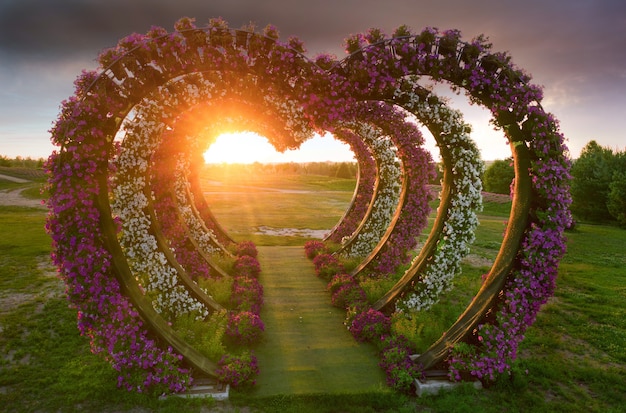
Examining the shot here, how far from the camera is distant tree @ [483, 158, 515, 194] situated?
50000 millimetres

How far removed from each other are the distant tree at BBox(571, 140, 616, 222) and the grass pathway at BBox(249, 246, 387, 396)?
35381 mm

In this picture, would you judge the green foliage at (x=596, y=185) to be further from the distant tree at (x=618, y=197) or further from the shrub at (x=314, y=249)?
the shrub at (x=314, y=249)

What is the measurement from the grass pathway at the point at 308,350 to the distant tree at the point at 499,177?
1754 inches

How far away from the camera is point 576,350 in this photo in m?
9.18

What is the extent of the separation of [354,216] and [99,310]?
13598mm

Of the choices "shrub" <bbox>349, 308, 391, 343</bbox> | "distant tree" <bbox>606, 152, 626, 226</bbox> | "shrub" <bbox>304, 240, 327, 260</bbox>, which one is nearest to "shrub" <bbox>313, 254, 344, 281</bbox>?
"shrub" <bbox>304, 240, 327, 260</bbox>

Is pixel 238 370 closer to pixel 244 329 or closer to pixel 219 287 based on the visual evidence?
pixel 244 329

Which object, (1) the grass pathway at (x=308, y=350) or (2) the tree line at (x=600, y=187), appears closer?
(1) the grass pathway at (x=308, y=350)

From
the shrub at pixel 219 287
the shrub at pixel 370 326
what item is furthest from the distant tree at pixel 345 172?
the shrub at pixel 370 326

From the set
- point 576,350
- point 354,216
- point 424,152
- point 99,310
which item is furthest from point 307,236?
point 99,310

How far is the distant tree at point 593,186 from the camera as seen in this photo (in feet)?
118

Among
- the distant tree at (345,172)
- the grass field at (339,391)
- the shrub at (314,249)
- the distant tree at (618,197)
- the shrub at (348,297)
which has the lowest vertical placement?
the grass field at (339,391)

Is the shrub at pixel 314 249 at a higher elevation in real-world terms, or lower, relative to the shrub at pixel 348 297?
higher

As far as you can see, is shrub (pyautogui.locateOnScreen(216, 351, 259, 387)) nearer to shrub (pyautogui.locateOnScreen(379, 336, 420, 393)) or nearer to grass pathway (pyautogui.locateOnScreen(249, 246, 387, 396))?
grass pathway (pyautogui.locateOnScreen(249, 246, 387, 396))
